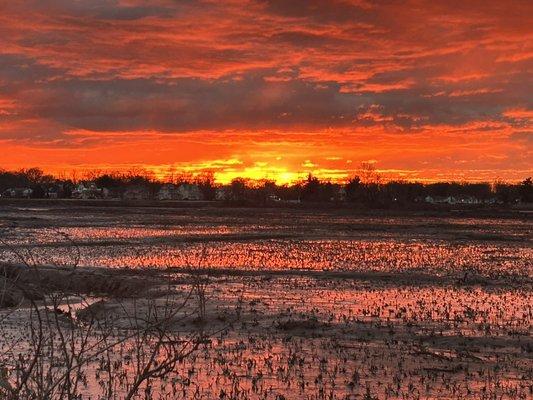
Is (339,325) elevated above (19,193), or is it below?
below

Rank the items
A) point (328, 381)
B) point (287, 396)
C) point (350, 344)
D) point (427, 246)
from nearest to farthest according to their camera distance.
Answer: point (287, 396), point (328, 381), point (350, 344), point (427, 246)

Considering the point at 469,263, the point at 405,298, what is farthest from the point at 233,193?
the point at 405,298

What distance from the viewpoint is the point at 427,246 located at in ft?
141

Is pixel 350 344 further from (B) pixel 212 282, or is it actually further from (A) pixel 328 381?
(B) pixel 212 282

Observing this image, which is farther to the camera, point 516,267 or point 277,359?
point 516,267

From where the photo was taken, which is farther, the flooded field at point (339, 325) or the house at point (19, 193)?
the house at point (19, 193)

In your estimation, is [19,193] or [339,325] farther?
[19,193]

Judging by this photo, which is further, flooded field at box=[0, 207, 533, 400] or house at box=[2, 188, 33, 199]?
house at box=[2, 188, 33, 199]

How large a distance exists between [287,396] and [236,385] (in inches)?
38.7

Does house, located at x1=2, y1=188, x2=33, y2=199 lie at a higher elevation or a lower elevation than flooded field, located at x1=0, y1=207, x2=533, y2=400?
higher

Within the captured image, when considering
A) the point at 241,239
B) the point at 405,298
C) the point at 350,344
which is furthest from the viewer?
the point at 241,239

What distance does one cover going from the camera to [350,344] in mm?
13680

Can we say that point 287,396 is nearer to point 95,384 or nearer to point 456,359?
point 95,384

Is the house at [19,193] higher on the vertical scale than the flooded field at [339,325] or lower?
higher
